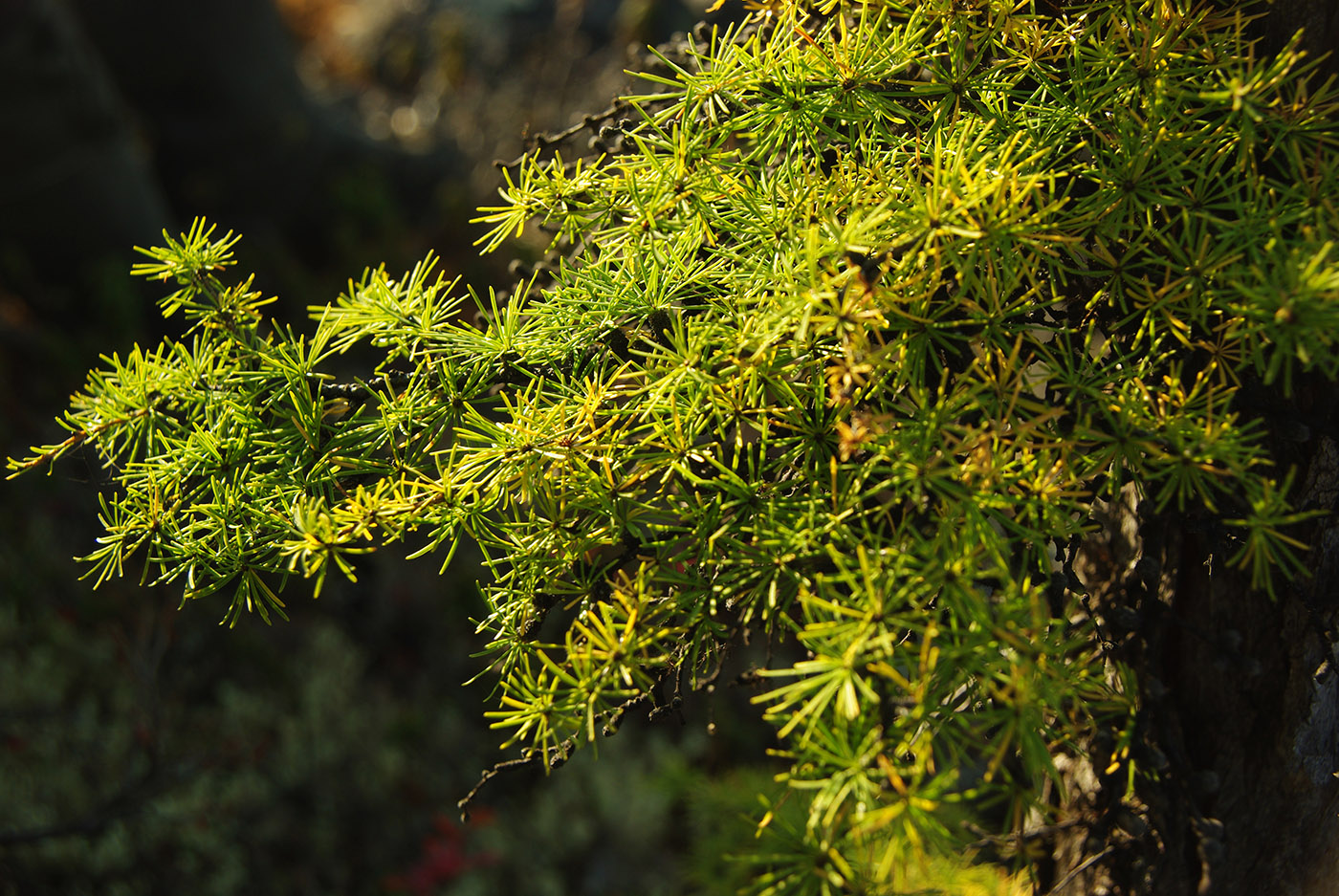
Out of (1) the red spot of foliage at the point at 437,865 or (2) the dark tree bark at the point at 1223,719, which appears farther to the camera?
(1) the red spot of foliage at the point at 437,865

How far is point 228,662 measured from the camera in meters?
2.42

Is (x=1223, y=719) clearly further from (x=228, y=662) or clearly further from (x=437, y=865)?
(x=228, y=662)

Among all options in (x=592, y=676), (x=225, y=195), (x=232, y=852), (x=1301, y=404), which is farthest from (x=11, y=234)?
(x=1301, y=404)

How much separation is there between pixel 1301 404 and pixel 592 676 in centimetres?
58

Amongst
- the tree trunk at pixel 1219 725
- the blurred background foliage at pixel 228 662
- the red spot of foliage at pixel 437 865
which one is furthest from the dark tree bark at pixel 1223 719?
the red spot of foliage at pixel 437 865

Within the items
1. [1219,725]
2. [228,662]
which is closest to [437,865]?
[228,662]

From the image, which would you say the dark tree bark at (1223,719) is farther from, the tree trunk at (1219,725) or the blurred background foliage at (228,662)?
the blurred background foliage at (228,662)

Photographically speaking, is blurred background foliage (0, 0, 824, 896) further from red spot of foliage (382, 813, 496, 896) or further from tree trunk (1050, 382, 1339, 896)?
tree trunk (1050, 382, 1339, 896)

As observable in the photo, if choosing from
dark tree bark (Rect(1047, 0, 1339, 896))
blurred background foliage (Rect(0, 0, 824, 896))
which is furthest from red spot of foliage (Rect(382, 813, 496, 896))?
dark tree bark (Rect(1047, 0, 1339, 896))

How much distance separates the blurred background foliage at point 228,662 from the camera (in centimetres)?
190

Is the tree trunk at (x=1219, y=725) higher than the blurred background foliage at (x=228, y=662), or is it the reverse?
the blurred background foliage at (x=228, y=662)

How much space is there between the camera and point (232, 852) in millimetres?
1944

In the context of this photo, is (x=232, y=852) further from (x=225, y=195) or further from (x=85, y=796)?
(x=225, y=195)

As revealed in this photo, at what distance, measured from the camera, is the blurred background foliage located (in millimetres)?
1901
